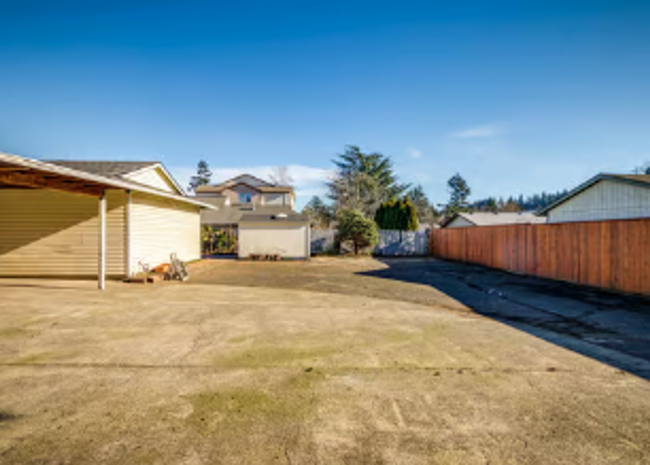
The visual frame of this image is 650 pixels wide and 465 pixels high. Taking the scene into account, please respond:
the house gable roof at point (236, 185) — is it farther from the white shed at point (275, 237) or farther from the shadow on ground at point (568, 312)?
the shadow on ground at point (568, 312)

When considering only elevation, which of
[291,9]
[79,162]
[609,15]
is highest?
[291,9]

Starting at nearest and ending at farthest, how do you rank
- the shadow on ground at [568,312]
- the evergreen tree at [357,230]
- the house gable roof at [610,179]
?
the shadow on ground at [568,312] < the house gable roof at [610,179] < the evergreen tree at [357,230]

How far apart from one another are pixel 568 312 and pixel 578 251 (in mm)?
4066

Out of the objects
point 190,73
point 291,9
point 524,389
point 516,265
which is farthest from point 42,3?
point 516,265

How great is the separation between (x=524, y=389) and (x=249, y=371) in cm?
269

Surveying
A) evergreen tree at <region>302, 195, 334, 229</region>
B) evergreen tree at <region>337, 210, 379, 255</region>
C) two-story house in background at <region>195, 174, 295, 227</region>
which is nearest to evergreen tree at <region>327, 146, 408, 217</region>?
evergreen tree at <region>302, 195, 334, 229</region>

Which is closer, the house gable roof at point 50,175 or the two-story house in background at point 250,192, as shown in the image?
the house gable roof at point 50,175

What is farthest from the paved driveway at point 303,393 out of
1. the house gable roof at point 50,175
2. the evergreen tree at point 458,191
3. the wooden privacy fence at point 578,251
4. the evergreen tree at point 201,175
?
the evergreen tree at point 201,175

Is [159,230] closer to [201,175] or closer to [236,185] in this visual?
[236,185]

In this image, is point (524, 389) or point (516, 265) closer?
point (524, 389)

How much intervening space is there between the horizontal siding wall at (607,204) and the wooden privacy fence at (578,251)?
4.21m

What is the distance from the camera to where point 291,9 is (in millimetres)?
10664

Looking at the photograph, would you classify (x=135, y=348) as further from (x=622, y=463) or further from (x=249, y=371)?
(x=622, y=463)

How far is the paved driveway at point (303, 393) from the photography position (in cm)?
220
